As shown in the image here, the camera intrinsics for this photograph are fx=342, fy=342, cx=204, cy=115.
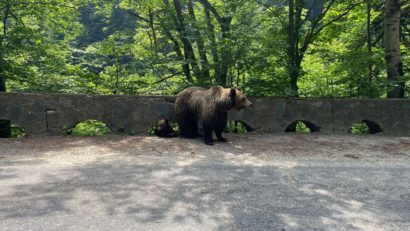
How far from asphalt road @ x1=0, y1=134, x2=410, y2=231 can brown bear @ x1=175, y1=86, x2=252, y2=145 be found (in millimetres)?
722

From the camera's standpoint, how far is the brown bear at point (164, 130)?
8102mm

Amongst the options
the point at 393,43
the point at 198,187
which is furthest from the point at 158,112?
the point at 393,43

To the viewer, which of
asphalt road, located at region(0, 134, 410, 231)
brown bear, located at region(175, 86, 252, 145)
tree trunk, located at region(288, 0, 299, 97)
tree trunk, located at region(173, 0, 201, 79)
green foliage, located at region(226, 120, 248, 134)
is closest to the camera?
asphalt road, located at region(0, 134, 410, 231)

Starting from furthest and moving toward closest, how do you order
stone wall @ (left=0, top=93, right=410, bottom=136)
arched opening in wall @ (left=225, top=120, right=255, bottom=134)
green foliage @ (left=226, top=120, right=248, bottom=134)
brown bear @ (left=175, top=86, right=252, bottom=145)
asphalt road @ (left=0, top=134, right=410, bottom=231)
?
green foliage @ (left=226, top=120, right=248, bottom=134) < arched opening in wall @ (left=225, top=120, right=255, bottom=134) < stone wall @ (left=0, top=93, right=410, bottom=136) < brown bear @ (left=175, top=86, right=252, bottom=145) < asphalt road @ (left=0, top=134, right=410, bottom=231)

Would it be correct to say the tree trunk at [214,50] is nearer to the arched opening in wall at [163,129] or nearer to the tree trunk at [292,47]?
the tree trunk at [292,47]

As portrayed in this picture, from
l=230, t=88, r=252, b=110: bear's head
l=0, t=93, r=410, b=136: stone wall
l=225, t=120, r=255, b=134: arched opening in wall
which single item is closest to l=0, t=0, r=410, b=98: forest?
l=0, t=93, r=410, b=136: stone wall

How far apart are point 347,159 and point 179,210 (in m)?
3.93

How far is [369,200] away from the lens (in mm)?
3988

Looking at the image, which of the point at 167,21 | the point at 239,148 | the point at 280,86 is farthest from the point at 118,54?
the point at 239,148

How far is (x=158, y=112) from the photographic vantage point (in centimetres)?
865

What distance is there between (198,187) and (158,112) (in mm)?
4647

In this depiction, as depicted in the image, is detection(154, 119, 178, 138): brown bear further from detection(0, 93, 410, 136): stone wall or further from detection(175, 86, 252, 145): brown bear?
detection(0, 93, 410, 136): stone wall

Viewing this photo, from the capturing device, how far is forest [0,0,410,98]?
974 centimetres

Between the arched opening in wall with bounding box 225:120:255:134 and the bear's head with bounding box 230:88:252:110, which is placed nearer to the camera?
the bear's head with bounding box 230:88:252:110
